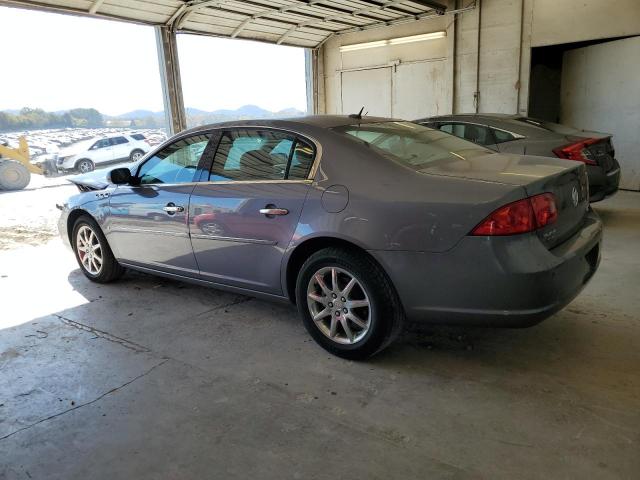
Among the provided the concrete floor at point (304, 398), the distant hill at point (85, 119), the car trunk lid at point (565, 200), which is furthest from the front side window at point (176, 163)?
the distant hill at point (85, 119)

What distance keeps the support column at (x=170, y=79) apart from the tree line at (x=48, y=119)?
764cm

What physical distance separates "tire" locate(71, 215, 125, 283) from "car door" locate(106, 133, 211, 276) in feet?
0.84

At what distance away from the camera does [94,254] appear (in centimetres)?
471

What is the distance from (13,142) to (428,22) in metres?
12.5

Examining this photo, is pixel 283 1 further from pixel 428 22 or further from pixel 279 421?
→ pixel 279 421

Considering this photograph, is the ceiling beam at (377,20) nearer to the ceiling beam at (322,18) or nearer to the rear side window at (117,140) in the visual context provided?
the ceiling beam at (322,18)

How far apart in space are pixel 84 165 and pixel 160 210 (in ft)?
47.1

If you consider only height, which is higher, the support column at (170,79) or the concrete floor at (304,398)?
the support column at (170,79)

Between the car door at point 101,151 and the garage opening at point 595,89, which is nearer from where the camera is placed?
the garage opening at point 595,89

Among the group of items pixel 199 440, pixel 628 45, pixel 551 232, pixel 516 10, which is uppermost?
pixel 516 10

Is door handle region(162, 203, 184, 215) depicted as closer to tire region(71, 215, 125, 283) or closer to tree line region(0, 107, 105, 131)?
tire region(71, 215, 125, 283)

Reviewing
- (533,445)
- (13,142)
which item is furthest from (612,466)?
(13,142)

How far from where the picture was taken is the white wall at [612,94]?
8.30m

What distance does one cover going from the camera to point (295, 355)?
3178mm
